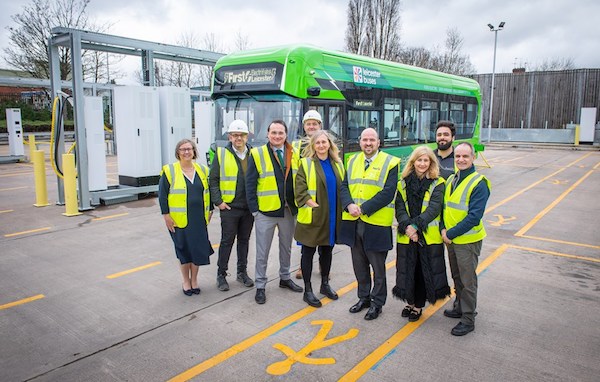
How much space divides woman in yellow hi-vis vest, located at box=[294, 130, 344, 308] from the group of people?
0.03ft

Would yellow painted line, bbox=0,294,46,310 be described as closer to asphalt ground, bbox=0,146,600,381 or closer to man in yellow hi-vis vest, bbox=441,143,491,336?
asphalt ground, bbox=0,146,600,381

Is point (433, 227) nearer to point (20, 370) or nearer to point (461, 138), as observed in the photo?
point (20, 370)

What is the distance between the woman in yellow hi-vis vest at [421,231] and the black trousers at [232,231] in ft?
6.26

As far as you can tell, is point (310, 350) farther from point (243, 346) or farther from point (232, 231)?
point (232, 231)

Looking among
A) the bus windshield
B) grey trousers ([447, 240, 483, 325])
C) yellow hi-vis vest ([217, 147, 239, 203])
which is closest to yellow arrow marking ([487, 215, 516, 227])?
the bus windshield

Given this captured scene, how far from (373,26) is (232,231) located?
29.6 m

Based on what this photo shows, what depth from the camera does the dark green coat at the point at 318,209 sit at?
4.64m

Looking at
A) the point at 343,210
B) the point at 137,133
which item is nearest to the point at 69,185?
the point at 137,133

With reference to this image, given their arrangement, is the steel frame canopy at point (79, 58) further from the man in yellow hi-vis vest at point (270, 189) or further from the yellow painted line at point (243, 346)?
the yellow painted line at point (243, 346)

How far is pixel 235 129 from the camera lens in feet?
17.0

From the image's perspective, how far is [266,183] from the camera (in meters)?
4.96

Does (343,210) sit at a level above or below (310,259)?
above

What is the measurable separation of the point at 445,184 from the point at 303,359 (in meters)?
2.02

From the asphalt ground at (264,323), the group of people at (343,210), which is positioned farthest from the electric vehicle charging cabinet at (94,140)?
the group of people at (343,210)
